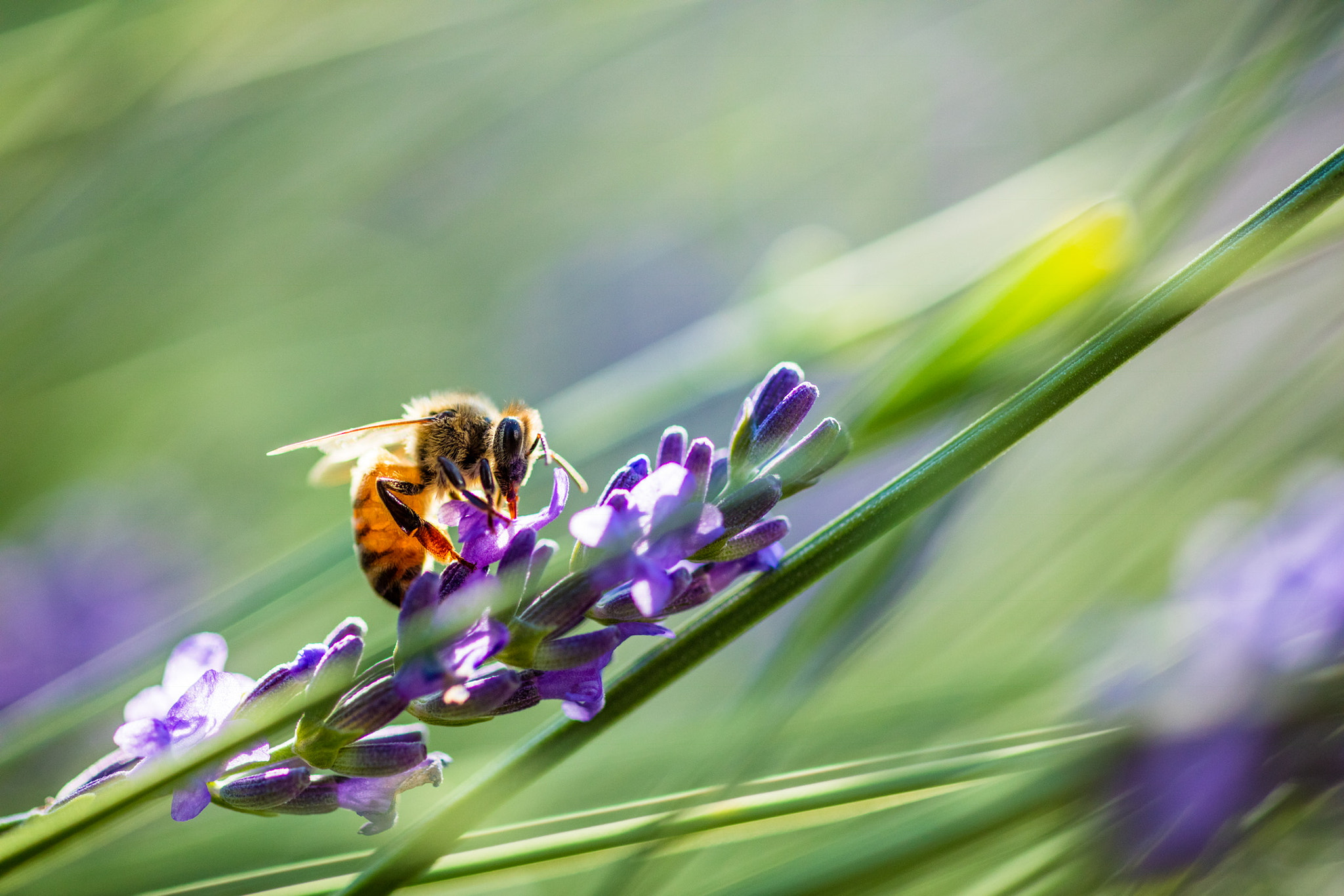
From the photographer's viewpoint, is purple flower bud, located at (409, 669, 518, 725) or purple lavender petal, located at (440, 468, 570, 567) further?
purple lavender petal, located at (440, 468, 570, 567)

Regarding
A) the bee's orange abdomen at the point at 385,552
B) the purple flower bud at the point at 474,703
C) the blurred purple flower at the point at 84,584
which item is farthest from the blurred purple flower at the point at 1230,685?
the blurred purple flower at the point at 84,584

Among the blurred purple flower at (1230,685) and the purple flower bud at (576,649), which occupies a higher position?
the purple flower bud at (576,649)

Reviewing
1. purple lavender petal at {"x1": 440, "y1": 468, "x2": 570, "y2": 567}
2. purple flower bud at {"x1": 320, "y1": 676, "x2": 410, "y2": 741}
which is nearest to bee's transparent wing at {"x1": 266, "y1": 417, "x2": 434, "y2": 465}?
purple lavender petal at {"x1": 440, "y1": 468, "x2": 570, "y2": 567}

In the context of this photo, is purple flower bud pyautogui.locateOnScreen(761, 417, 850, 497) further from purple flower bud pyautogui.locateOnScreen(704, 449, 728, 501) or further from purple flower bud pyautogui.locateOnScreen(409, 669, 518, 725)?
purple flower bud pyautogui.locateOnScreen(409, 669, 518, 725)

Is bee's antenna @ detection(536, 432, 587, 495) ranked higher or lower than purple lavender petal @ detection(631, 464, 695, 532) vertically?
higher

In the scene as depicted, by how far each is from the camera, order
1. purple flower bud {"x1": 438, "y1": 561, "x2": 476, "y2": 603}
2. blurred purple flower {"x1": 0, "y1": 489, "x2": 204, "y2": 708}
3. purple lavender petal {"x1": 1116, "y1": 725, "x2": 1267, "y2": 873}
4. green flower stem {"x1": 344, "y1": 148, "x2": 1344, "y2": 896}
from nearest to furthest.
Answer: green flower stem {"x1": 344, "y1": 148, "x2": 1344, "y2": 896}
purple flower bud {"x1": 438, "y1": 561, "x2": 476, "y2": 603}
purple lavender petal {"x1": 1116, "y1": 725, "x2": 1267, "y2": 873}
blurred purple flower {"x1": 0, "y1": 489, "x2": 204, "y2": 708}

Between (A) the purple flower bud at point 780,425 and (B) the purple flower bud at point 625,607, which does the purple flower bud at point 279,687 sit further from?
(A) the purple flower bud at point 780,425

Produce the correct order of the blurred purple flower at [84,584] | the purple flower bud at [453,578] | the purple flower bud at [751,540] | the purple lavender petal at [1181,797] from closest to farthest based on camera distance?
the purple flower bud at [751,540]
the purple flower bud at [453,578]
the purple lavender petal at [1181,797]
the blurred purple flower at [84,584]
